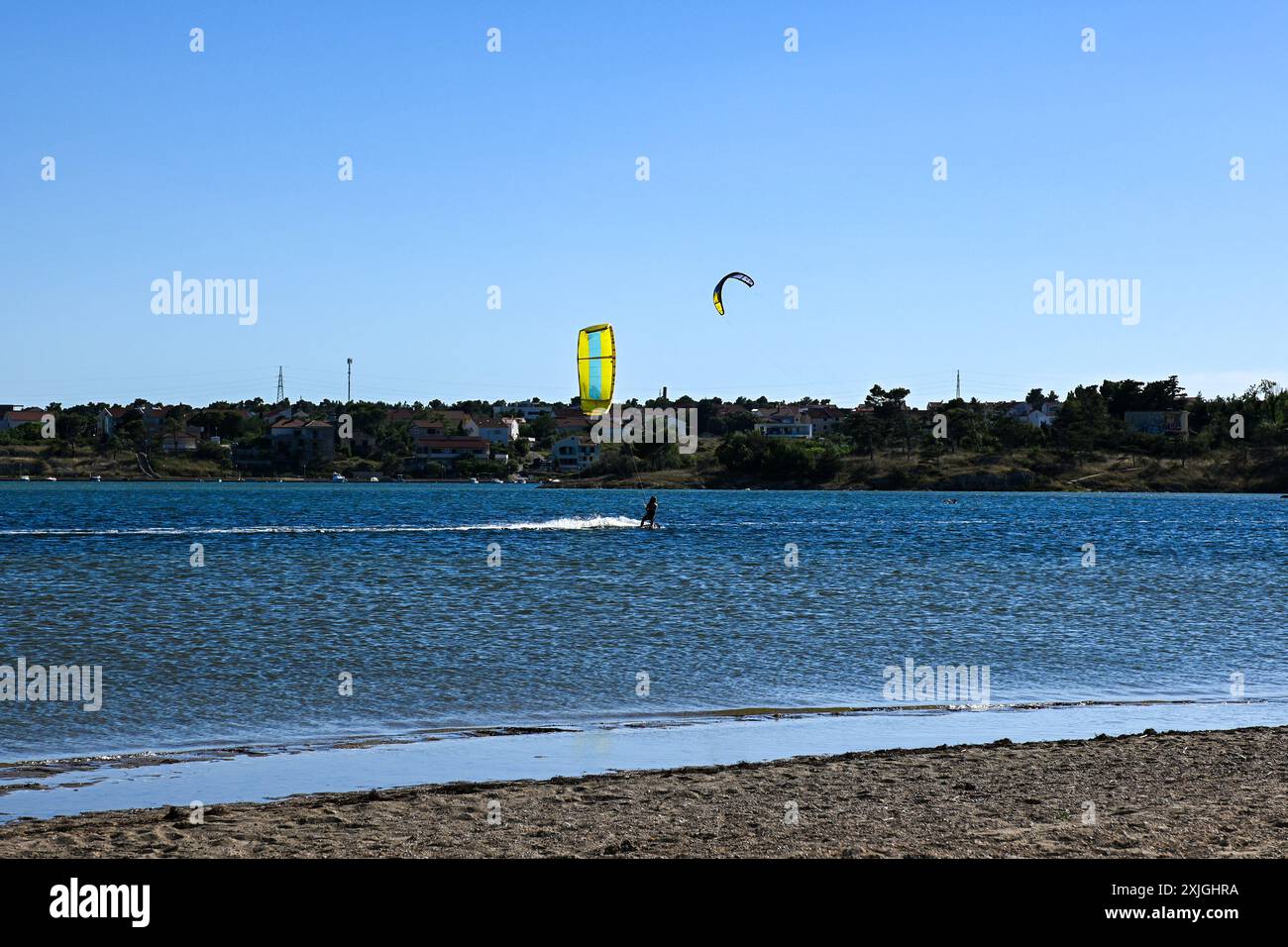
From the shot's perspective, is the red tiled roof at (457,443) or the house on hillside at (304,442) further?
the red tiled roof at (457,443)

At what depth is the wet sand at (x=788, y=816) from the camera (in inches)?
309

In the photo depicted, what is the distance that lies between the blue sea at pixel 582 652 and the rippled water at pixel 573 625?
0.09m

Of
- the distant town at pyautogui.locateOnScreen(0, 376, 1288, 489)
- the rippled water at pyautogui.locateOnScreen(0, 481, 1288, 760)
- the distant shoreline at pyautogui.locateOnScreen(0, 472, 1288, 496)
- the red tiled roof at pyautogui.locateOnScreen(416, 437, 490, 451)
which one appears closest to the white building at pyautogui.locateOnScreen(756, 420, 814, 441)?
the distant town at pyautogui.locateOnScreen(0, 376, 1288, 489)

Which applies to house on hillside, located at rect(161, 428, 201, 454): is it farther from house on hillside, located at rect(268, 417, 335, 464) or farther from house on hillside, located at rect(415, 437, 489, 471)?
house on hillside, located at rect(415, 437, 489, 471)

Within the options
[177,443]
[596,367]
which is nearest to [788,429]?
[177,443]

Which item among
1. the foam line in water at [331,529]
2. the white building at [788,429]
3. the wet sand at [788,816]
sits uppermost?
the white building at [788,429]

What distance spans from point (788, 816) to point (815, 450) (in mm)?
149522

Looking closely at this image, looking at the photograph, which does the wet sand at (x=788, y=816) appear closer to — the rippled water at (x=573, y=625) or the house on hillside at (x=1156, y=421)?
the rippled water at (x=573, y=625)

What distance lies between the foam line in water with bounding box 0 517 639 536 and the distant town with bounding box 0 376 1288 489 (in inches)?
3228

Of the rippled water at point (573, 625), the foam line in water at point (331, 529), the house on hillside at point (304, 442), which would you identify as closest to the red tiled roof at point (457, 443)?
the house on hillside at point (304, 442)

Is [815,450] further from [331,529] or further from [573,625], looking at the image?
[573,625]

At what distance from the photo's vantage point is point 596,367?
112ft

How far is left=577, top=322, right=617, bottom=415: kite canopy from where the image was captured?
33188 millimetres

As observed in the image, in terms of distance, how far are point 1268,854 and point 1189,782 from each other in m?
2.64
